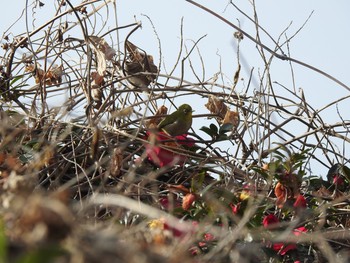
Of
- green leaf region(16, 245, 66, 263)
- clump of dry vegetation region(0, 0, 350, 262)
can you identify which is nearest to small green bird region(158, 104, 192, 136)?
clump of dry vegetation region(0, 0, 350, 262)

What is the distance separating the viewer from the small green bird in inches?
68.5

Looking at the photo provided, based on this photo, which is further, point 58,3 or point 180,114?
point 58,3

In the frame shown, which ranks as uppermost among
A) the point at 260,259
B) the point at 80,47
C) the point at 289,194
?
the point at 80,47

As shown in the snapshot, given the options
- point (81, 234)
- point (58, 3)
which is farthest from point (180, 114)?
point (81, 234)

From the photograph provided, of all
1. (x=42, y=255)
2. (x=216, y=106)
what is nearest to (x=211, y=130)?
(x=216, y=106)

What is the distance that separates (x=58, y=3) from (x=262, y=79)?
717 millimetres

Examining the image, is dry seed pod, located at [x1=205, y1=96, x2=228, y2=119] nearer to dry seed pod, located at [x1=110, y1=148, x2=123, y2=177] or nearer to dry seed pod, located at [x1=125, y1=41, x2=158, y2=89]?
dry seed pod, located at [x1=125, y1=41, x2=158, y2=89]

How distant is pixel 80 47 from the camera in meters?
2.06

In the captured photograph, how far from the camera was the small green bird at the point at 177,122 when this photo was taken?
1.74 metres

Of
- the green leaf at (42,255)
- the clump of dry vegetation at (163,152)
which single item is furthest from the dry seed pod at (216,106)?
the green leaf at (42,255)

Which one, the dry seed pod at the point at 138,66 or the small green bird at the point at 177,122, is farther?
the dry seed pod at the point at 138,66

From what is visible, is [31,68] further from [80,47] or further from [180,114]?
[180,114]

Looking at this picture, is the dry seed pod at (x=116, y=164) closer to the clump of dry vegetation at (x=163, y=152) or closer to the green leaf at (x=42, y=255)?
the clump of dry vegetation at (x=163, y=152)

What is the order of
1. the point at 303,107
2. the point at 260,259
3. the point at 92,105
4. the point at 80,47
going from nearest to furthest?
the point at 260,259
the point at 92,105
the point at 303,107
the point at 80,47
